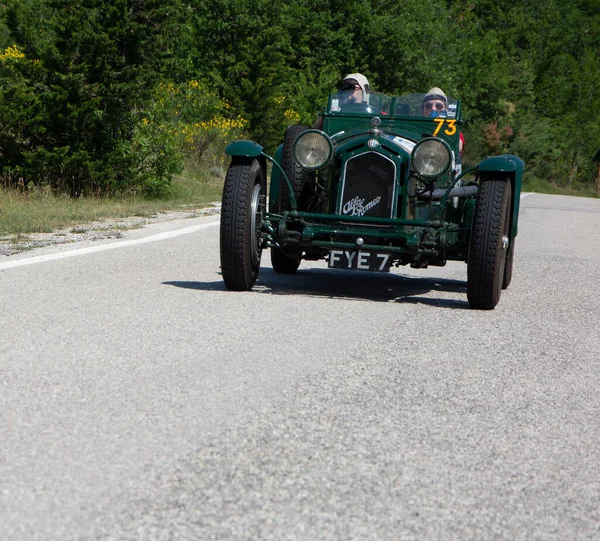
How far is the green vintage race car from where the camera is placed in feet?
23.8

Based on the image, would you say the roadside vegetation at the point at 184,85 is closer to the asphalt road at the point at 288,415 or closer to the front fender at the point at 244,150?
the front fender at the point at 244,150

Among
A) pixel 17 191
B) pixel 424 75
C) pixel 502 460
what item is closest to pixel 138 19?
pixel 17 191

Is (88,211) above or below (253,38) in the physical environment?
below

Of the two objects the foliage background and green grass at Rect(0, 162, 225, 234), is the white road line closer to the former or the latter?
green grass at Rect(0, 162, 225, 234)

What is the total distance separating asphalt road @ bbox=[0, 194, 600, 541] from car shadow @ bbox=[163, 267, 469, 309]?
0.30 ft

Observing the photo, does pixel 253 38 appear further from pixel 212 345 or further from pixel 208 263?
pixel 212 345

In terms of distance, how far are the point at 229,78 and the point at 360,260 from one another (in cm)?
2645

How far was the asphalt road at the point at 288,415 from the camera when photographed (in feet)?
9.86

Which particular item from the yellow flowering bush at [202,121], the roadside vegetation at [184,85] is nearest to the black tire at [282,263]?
the roadside vegetation at [184,85]

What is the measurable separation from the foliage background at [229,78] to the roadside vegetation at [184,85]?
0.04 m

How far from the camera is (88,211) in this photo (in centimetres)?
1400

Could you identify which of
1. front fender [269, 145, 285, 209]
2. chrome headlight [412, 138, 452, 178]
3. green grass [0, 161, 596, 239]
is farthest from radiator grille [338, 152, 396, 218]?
green grass [0, 161, 596, 239]

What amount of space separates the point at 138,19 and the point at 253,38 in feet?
47.9

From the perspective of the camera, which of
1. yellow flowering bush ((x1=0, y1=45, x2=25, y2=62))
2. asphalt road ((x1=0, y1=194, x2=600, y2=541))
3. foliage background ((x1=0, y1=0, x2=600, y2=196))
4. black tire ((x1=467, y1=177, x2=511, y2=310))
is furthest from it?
yellow flowering bush ((x1=0, y1=45, x2=25, y2=62))
